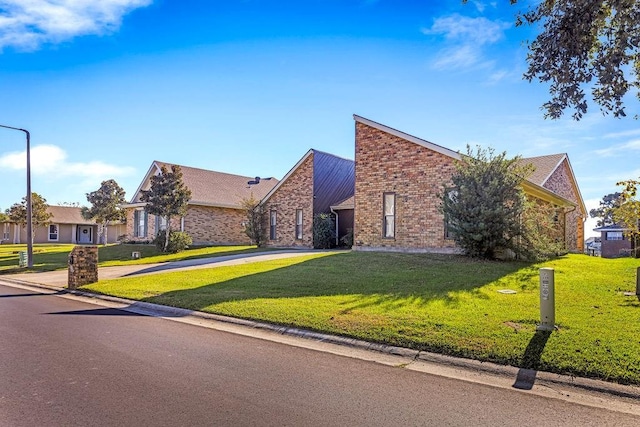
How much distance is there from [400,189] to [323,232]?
6.51 m

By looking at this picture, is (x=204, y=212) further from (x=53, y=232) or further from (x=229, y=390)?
(x=53, y=232)

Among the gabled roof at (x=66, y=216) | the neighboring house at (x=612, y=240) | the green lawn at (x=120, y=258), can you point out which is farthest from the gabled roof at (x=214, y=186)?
the neighboring house at (x=612, y=240)

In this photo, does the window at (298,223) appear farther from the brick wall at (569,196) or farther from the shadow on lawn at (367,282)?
the brick wall at (569,196)

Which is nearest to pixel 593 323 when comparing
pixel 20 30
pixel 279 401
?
pixel 279 401

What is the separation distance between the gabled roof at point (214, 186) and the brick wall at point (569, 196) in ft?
63.9

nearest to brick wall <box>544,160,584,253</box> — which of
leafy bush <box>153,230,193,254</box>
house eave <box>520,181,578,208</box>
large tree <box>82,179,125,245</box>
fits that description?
house eave <box>520,181,578,208</box>

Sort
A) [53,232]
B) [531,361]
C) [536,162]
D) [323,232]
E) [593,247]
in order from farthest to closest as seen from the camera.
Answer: [593,247], [53,232], [536,162], [323,232], [531,361]

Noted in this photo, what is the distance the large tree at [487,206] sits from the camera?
49.3 feet

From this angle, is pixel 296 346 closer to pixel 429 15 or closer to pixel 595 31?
pixel 595 31

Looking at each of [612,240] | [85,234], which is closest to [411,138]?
[612,240]

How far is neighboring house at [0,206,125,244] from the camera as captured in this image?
162 ft

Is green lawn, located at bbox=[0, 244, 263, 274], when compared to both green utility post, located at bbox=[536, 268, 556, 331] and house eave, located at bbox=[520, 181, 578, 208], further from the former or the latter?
green utility post, located at bbox=[536, 268, 556, 331]

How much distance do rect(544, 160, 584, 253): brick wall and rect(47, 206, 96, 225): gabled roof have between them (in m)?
46.5

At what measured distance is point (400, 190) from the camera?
19.5 m
